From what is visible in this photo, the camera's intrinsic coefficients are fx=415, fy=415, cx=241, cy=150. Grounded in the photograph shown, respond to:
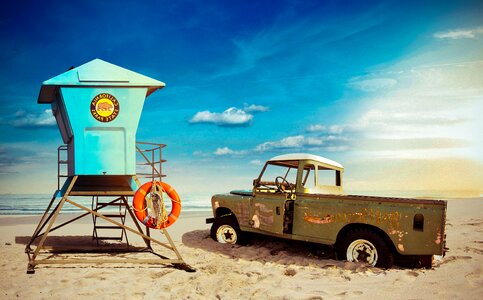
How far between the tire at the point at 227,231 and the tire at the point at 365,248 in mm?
2757

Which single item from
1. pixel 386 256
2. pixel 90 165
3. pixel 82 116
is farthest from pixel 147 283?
pixel 386 256

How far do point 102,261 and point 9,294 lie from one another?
5.88ft

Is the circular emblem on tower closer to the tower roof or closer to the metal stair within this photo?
the tower roof

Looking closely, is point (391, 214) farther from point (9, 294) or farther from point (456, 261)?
point (9, 294)

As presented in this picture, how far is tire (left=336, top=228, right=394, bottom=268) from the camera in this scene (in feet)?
24.6

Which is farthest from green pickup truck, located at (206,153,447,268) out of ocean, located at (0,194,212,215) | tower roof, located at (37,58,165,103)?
ocean, located at (0,194,212,215)

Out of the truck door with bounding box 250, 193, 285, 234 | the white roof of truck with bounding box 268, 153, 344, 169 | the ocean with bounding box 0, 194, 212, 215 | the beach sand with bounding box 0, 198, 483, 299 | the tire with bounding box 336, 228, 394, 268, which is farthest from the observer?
the ocean with bounding box 0, 194, 212, 215

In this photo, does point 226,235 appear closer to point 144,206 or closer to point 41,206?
point 144,206

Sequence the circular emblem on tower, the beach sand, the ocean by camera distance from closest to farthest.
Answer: the beach sand < the circular emblem on tower < the ocean

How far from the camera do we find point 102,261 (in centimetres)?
814

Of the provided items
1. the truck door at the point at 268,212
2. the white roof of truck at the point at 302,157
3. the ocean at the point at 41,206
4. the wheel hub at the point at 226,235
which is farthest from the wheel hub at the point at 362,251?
the ocean at the point at 41,206

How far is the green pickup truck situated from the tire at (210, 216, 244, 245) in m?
0.02

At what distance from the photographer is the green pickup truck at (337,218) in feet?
23.9

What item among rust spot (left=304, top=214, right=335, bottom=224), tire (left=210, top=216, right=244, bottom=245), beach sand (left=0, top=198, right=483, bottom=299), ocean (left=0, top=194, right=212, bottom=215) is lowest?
ocean (left=0, top=194, right=212, bottom=215)
